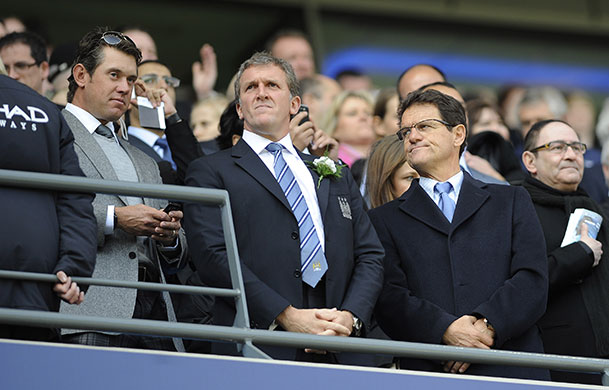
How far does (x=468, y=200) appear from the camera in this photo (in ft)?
19.9

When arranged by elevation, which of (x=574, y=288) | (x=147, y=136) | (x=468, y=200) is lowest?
(x=574, y=288)

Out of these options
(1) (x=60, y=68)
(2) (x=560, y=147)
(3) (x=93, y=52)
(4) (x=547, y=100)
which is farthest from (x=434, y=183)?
(4) (x=547, y=100)

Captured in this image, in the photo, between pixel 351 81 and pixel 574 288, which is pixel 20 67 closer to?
pixel 574 288

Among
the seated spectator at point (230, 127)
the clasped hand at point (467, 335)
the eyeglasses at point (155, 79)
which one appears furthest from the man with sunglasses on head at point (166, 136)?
the clasped hand at point (467, 335)

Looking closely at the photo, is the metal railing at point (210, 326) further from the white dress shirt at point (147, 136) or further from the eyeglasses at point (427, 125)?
the white dress shirt at point (147, 136)

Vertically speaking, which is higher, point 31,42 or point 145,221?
point 31,42

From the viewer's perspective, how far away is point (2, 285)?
500 cm

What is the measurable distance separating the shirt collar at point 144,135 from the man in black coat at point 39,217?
2.24 metres

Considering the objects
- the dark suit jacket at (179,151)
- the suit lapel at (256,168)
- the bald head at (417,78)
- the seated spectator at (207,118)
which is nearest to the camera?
the suit lapel at (256,168)

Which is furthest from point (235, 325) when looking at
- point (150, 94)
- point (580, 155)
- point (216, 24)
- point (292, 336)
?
point (216, 24)

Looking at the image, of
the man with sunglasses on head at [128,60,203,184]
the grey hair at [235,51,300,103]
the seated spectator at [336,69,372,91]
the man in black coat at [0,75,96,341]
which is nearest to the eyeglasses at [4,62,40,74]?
the man with sunglasses on head at [128,60,203,184]

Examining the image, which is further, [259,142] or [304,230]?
[259,142]

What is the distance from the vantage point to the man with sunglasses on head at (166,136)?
672 cm

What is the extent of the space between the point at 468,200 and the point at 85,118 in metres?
2.09
